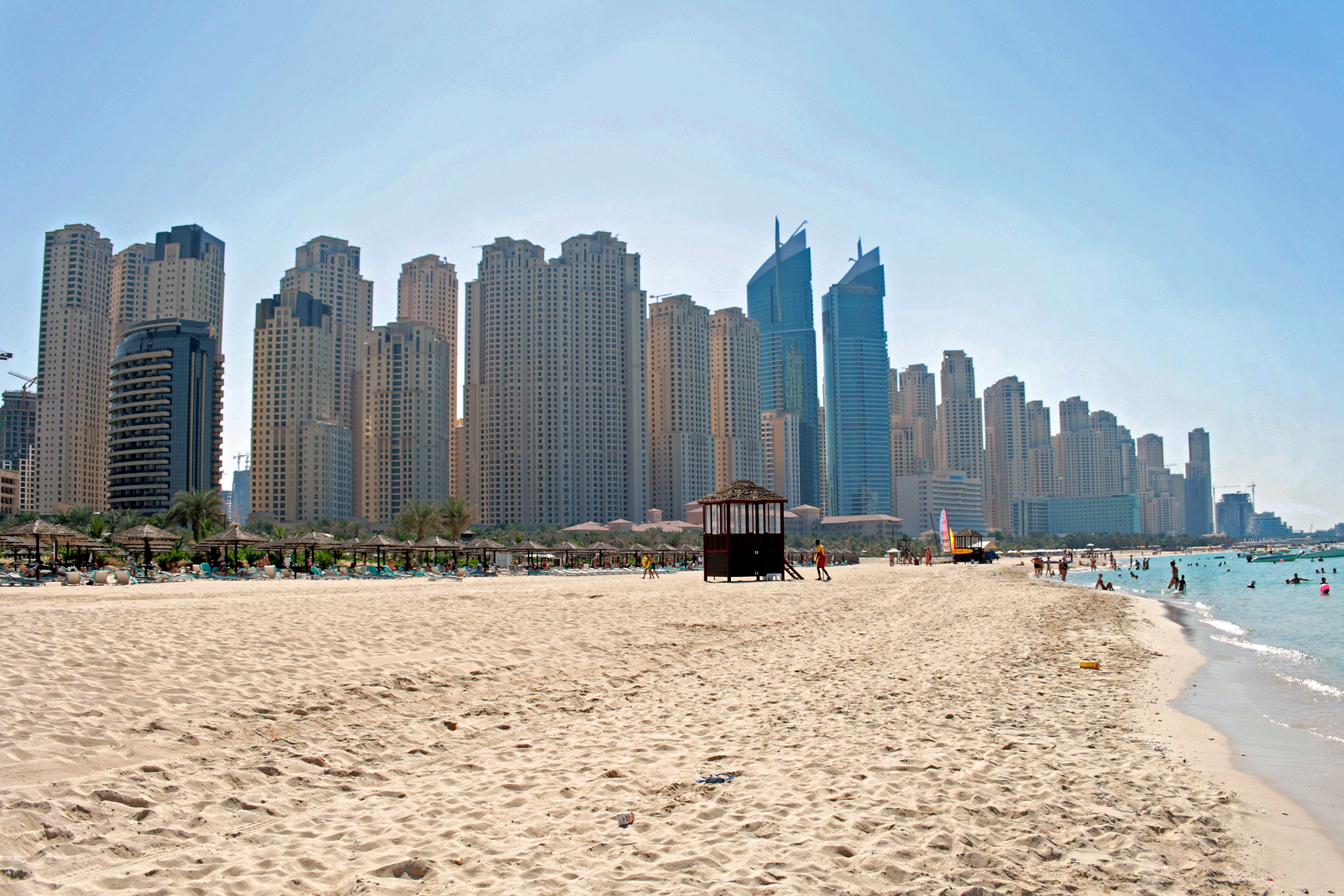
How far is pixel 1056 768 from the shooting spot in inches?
245

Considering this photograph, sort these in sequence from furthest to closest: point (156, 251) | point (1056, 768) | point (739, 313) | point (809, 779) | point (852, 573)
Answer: point (739, 313) → point (156, 251) → point (852, 573) → point (1056, 768) → point (809, 779)

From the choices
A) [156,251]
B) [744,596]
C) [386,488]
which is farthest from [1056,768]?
[156,251]

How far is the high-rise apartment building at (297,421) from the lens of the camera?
113 m

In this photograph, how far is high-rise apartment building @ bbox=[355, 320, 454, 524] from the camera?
121m

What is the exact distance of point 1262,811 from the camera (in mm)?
5762

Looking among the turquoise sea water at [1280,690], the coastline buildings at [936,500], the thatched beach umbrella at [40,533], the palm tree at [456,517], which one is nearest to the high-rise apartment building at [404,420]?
the palm tree at [456,517]

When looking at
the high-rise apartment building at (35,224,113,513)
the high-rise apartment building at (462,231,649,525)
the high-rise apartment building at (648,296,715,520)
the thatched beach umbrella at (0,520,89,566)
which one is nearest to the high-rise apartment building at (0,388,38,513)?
the high-rise apartment building at (35,224,113,513)

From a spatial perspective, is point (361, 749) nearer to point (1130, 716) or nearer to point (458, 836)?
point (458, 836)

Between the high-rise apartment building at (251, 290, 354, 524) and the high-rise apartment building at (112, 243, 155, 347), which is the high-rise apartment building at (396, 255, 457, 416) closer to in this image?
the high-rise apartment building at (251, 290, 354, 524)

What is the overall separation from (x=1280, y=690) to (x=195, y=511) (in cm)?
6624

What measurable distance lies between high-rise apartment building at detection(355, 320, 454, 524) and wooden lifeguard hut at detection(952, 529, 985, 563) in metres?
78.3

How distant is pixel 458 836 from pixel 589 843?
76 centimetres

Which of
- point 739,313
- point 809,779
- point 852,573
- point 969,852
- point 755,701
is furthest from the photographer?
point 739,313

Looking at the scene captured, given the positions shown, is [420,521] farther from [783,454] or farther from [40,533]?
[783,454]
